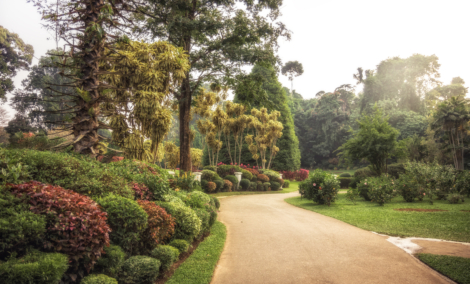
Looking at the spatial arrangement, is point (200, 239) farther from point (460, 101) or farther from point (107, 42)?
point (460, 101)

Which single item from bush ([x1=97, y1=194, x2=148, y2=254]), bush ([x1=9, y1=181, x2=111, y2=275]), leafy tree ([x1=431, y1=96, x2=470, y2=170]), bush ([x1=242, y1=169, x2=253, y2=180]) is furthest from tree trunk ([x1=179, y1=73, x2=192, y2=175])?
leafy tree ([x1=431, y1=96, x2=470, y2=170])

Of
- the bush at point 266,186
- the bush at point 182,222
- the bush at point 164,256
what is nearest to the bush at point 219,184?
the bush at point 266,186

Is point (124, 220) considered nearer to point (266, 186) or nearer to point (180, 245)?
point (180, 245)

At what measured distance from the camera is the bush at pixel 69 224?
318cm

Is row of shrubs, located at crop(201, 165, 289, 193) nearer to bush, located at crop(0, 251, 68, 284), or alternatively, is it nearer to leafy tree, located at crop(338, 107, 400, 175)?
leafy tree, located at crop(338, 107, 400, 175)

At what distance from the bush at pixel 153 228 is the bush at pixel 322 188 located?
9.20 metres

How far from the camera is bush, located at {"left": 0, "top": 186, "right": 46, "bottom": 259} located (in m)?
2.84

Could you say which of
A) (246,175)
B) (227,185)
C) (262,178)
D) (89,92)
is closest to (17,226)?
(89,92)

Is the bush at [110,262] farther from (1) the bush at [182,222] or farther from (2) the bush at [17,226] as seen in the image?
(1) the bush at [182,222]

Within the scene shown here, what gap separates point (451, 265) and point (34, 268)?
20.5 feet

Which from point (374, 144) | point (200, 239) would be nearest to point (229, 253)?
point (200, 239)

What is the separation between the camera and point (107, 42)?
7.12 m

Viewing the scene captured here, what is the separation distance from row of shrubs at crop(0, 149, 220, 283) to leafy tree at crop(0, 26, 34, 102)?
99.8ft

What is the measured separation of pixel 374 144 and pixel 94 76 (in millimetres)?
17500
